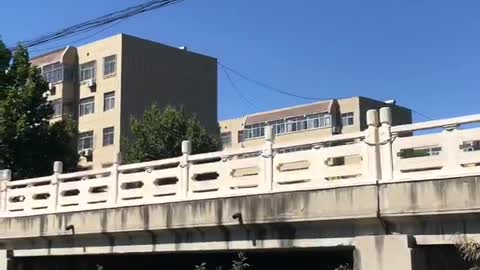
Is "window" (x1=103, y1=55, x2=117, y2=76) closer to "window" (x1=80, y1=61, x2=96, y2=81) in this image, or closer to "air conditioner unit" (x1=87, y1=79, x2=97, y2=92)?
"air conditioner unit" (x1=87, y1=79, x2=97, y2=92)

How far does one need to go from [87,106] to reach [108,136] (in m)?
3.75

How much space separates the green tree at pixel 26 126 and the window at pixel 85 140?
22247 mm

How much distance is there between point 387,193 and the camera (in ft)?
31.8

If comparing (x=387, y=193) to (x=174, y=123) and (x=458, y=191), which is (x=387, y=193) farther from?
(x=174, y=123)

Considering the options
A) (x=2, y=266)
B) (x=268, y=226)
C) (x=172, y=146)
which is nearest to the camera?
(x=268, y=226)

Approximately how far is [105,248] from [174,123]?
53.8 feet

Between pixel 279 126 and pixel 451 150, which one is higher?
pixel 279 126

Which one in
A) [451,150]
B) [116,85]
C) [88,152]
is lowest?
[451,150]

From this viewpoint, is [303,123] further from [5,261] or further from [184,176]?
[184,176]

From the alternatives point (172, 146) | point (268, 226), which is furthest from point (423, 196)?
point (172, 146)

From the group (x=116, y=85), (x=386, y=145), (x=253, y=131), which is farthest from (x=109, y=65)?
(x=386, y=145)

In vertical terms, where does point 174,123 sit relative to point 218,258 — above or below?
above

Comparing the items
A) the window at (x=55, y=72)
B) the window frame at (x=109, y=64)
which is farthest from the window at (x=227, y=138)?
the window frame at (x=109, y=64)

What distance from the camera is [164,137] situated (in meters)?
29.8
